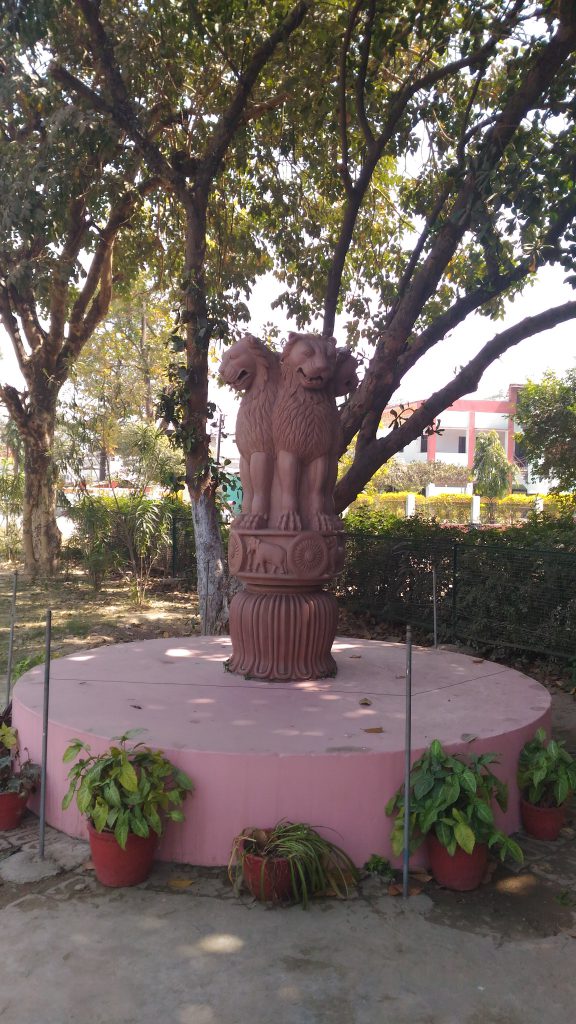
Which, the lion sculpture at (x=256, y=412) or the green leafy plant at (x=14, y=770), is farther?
the lion sculpture at (x=256, y=412)

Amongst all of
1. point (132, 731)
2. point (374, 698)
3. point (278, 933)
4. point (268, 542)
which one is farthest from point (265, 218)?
point (278, 933)

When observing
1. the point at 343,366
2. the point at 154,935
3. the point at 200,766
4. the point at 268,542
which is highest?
the point at 343,366

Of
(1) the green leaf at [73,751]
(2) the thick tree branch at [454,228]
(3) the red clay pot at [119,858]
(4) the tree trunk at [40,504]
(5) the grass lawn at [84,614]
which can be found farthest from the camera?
(4) the tree trunk at [40,504]

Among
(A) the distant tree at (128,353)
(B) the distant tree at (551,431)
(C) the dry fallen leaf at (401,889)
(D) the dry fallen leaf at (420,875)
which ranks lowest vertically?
(C) the dry fallen leaf at (401,889)

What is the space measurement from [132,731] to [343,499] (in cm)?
445

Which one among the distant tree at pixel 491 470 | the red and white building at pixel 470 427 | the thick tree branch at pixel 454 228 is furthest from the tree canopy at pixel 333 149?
the red and white building at pixel 470 427

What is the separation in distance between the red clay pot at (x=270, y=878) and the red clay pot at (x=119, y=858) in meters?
0.51

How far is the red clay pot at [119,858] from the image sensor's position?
3514 mm

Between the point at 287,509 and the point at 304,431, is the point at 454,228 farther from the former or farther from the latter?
the point at 287,509

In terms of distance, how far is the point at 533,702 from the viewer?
5.01 meters

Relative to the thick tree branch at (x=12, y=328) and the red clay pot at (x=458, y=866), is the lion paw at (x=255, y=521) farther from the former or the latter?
the thick tree branch at (x=12, y=328)

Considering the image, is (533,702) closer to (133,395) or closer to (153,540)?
(153,540)

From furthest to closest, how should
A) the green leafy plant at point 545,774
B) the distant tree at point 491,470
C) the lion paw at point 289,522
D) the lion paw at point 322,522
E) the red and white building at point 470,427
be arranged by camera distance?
1. the red and white building at point 470,427
2. the distant tree at point 491,470
3. the lion paw at point 322,522
4. the lion paw at point 289,522
5. the green leafy plant at point 545,774

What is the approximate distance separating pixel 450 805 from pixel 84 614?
8.84 metres
